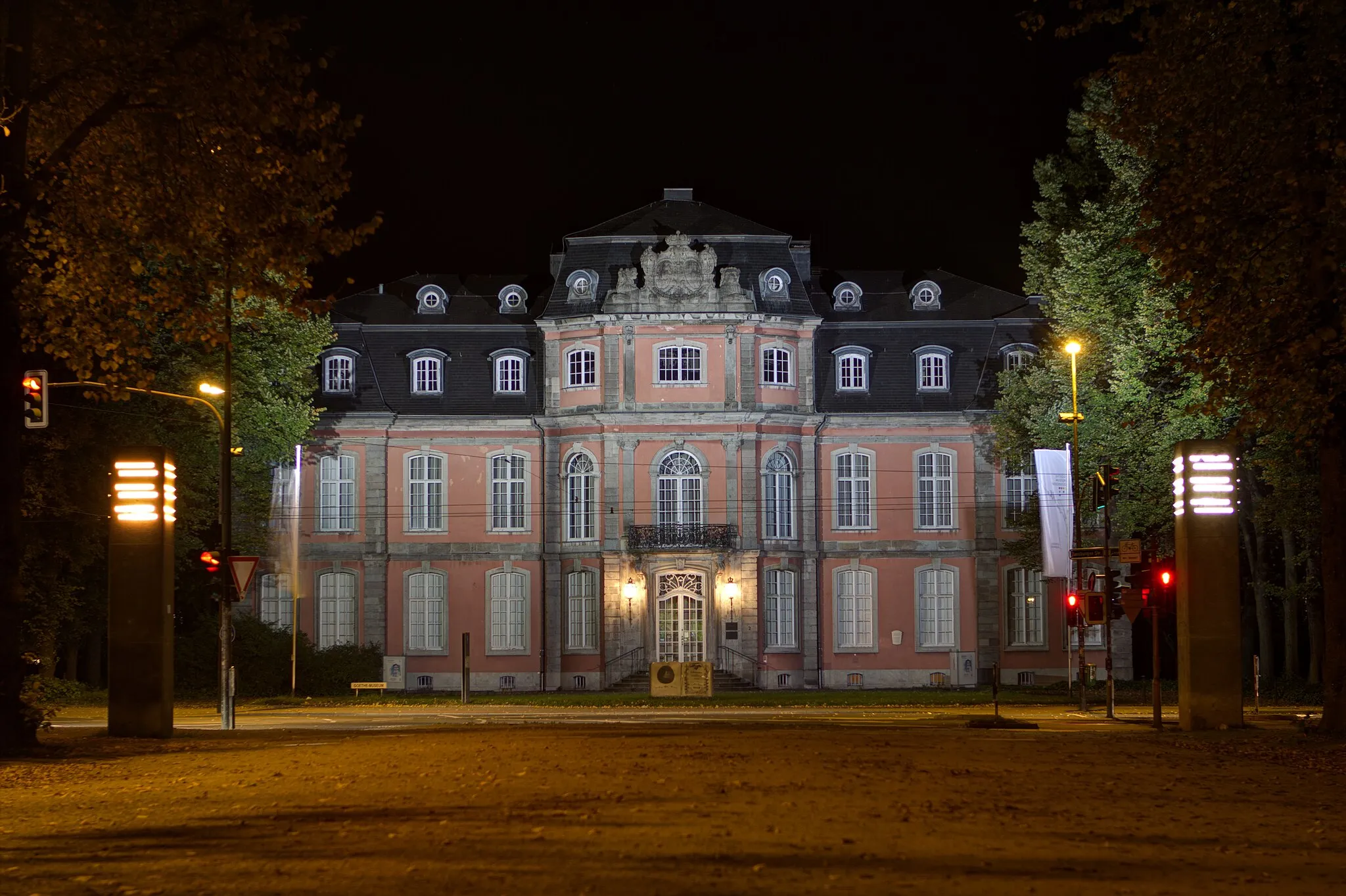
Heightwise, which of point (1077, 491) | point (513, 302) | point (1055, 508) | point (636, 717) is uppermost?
point (513, 302)

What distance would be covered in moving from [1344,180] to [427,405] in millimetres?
38136

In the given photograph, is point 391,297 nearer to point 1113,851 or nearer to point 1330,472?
point 1330,472

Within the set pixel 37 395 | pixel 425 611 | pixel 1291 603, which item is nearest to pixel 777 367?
pixel 425 611

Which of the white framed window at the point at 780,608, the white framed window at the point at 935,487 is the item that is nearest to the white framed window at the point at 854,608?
the white framed window at the point at 780,608

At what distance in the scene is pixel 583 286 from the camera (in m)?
52.4

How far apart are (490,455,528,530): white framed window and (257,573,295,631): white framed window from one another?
22.9 ft

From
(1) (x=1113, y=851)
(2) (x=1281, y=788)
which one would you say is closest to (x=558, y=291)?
(2) (x=1281, y=788)

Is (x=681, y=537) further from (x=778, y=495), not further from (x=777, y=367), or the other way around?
(x=777, y=367)

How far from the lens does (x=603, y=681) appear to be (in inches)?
2015

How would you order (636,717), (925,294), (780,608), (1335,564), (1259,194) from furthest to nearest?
(925,294), (780,608), (636,717), (1335,564), (1259,194)

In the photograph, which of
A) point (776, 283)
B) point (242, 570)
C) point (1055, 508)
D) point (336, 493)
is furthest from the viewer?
point (336, 493)

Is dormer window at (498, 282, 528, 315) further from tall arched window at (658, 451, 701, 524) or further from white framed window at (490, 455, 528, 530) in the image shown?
tall arched window at (658, 451, 701, 524)

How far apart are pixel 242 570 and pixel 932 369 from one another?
3065 cm

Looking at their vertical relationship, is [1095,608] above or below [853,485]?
below
